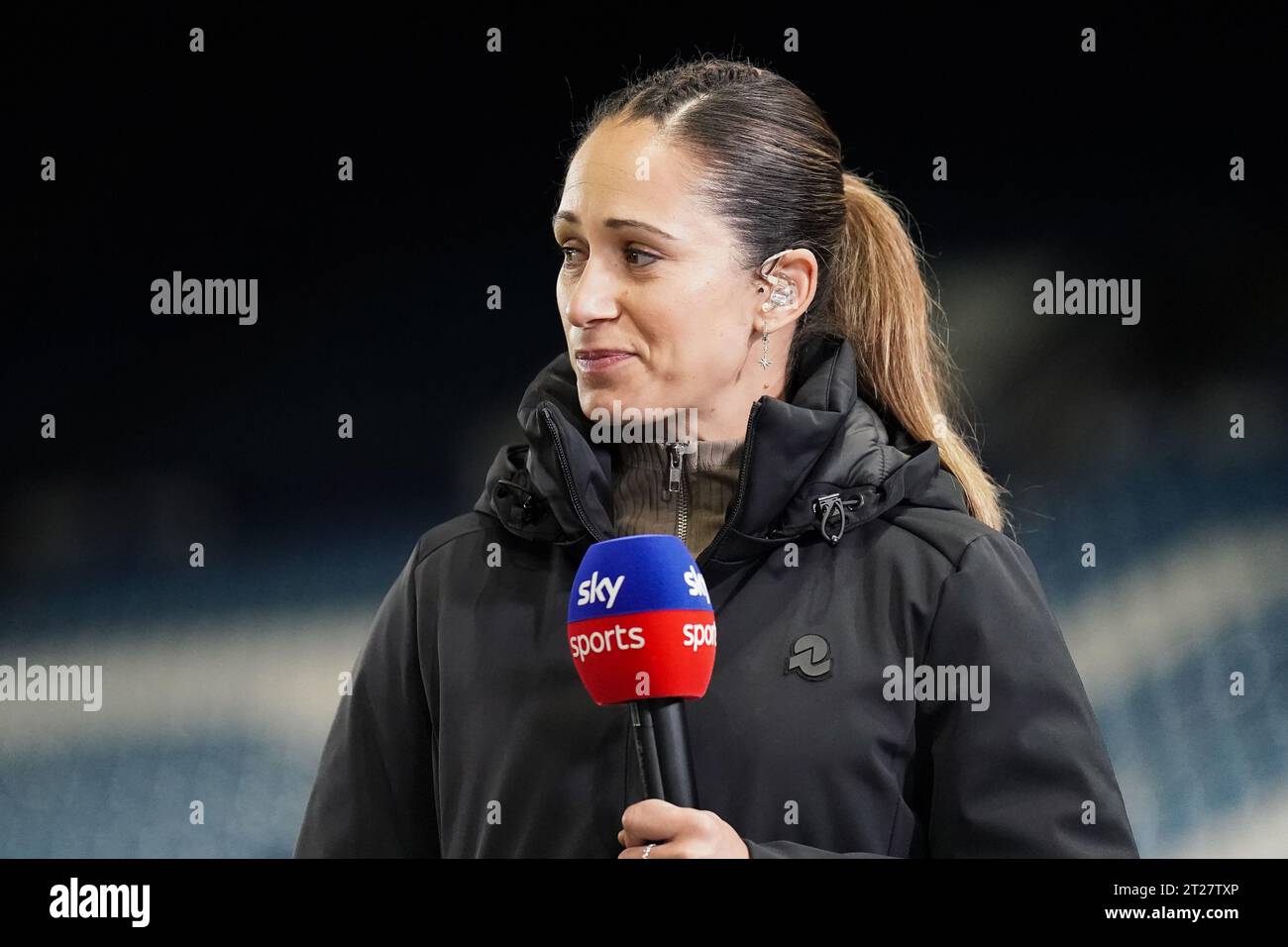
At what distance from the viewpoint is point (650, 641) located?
1.20 m

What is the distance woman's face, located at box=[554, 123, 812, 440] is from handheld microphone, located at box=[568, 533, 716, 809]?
0.86ft

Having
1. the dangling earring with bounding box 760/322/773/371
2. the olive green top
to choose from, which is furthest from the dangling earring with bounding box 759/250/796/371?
the olive green top

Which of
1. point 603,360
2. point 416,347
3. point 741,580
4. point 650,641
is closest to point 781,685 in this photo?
point 741,580

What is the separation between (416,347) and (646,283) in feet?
3.35

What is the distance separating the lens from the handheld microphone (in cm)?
118

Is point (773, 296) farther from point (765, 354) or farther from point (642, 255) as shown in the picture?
point (642, 255)

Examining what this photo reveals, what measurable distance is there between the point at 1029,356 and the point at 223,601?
4.22ft

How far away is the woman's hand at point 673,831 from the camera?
1.12 m

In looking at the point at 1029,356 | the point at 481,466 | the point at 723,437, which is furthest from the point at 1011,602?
the point at 481,466

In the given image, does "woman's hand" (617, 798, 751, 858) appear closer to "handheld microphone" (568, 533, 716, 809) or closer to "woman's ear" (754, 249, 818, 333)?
"handheld microphone" (568, 533, 716, 809)

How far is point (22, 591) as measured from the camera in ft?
7.44

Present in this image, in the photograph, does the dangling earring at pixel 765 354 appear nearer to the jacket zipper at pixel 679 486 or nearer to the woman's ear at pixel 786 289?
the woman's ear at pixel 786 289
